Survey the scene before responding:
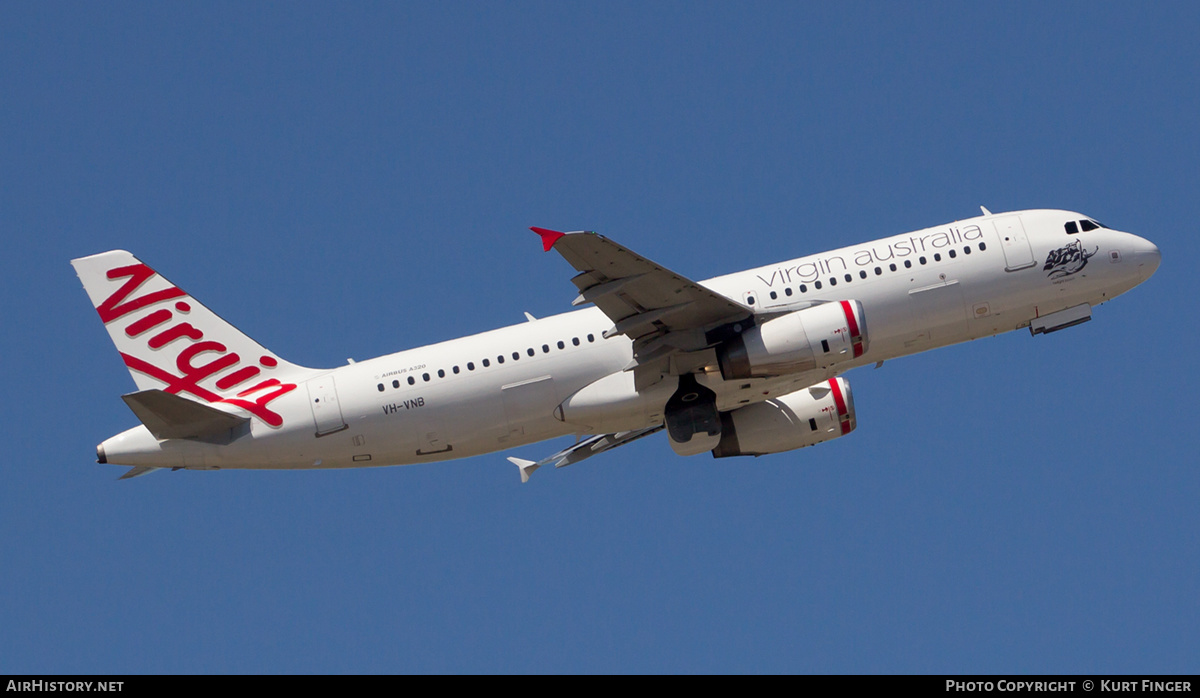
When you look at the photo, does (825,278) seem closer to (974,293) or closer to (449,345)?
(974,293)

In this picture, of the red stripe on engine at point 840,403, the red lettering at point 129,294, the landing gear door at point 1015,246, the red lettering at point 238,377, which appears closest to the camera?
the landing gear door at point 1015,246

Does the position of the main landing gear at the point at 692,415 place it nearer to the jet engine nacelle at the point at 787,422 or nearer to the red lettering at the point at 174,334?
the jet engine nacelle at the point at 787,422

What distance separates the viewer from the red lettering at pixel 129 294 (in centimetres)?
3791

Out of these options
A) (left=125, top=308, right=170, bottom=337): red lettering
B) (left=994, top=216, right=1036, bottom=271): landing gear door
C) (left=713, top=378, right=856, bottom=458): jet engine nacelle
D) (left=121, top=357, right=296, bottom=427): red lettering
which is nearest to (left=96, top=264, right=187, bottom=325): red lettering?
(left=125, top=308, right=170, bottom=337): red lettering

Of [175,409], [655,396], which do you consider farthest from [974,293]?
[175,409]

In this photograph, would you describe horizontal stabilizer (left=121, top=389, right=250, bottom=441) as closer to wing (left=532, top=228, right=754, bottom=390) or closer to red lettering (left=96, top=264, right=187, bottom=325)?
red lettering (left=96, top=264, right=187, bottom=325)

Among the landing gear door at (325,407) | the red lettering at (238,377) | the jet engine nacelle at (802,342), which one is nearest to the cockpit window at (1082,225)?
the jet engine nacelle at (802,342)

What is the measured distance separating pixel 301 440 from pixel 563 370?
7.78 m

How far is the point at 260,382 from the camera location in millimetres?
37594

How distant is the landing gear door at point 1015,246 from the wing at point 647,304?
822 centimetres

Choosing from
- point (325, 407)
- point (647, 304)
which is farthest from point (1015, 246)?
point (325, 407)

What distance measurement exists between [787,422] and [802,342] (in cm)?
597

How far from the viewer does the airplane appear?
3519cm
